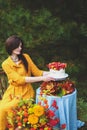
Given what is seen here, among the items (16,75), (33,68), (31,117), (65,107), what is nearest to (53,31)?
(33,68)

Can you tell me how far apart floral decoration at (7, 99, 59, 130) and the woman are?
0.38 m

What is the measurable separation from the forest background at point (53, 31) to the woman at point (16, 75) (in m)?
0.66

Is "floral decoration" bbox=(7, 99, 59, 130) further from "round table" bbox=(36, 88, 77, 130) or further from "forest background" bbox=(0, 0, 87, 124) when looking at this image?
"forest background" bbox=(0, 0, 87, 124)

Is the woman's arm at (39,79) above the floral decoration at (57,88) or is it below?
above

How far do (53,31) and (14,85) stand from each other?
96 centimetres

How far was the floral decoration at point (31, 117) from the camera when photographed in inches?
164

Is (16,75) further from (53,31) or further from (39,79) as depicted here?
(53,31)

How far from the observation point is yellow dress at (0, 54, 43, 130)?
468cm

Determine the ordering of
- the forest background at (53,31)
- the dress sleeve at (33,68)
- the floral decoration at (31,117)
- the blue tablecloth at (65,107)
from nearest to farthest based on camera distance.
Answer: the floral decoration at (31,117) < the blue tablecloth at (65,107) < the dress sleeve at (33,68) < the forest background at (53,31)

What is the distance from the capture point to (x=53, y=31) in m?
5.42

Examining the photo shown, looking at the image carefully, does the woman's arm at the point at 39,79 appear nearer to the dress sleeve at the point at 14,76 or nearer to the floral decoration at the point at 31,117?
the dress sleeve at the point at 14,76

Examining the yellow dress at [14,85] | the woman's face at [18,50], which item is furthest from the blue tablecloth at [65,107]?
the woman's face at [18,50]

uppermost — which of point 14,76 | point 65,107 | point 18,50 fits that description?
point 18,50

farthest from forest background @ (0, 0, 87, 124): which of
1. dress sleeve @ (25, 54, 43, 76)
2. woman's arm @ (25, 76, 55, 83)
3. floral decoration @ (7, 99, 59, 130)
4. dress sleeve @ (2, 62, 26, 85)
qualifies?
floral decoration @ (7, 99, 59, 130)
